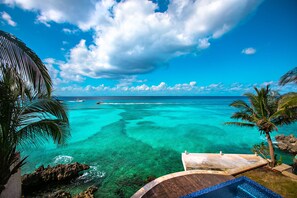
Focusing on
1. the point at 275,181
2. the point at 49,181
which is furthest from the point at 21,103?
the point at 275,181

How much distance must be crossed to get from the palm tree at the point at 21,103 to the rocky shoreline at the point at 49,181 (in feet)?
13.3

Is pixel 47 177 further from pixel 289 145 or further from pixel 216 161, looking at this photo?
pixel 289 145

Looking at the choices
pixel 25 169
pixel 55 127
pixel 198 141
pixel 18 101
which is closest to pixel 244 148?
pixel 198 141

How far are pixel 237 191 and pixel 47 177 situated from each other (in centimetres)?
845

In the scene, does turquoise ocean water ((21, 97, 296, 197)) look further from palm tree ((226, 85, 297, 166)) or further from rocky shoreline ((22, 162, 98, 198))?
palm tree ((226, 85, 297, 166))

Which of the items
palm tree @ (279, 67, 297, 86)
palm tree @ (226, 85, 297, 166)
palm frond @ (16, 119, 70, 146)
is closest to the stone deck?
palm tree @ (226, 85, 297, 166)

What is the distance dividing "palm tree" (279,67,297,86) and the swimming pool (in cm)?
414

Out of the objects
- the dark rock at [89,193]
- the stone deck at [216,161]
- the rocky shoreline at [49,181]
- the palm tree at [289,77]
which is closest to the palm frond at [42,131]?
the dark rock at [89,193]

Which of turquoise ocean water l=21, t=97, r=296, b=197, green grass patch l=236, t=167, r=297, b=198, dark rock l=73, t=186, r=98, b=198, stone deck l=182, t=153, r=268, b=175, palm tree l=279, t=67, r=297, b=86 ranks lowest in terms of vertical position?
turquoise ocean water l=21, t=97, r=296, b=197

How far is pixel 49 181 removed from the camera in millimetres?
7297

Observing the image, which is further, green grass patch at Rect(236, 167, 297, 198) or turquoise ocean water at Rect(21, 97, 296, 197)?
turquoise ocean water at Rect(21, 97, 296, 197)

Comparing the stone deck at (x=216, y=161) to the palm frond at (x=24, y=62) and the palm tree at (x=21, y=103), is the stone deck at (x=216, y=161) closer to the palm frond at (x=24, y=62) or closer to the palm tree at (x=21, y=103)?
the palm tree at (x=21, y=103)

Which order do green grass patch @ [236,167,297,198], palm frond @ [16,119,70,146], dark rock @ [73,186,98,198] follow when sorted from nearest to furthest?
palm frond @ [16,119,70,146] < green grass patch @ [236,167,297,198] < dark rock @ [73,186,98,198]

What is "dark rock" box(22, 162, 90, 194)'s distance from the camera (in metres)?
6.82
